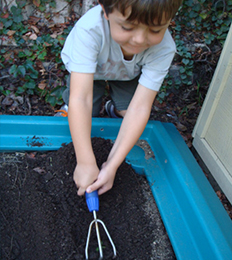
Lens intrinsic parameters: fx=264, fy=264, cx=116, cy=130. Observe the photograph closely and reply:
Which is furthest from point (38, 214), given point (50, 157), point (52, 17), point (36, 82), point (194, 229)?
point (52, 17)

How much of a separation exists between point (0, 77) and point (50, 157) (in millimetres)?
799

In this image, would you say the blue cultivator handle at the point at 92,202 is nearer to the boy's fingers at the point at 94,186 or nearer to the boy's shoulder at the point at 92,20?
the boy's fingers at the point at 94,186

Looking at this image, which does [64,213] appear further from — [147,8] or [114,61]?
[147,8]

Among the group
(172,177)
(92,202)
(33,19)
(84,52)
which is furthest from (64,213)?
(33,19)

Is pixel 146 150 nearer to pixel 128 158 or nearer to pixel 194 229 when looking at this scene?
pixel 128 158

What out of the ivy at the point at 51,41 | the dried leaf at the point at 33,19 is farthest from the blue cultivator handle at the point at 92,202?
the dried leaf at the point at 33,19

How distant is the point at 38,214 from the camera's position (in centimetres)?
95

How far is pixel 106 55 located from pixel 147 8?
15.1 inches

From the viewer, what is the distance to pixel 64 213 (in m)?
0.97

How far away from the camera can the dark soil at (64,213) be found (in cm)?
88

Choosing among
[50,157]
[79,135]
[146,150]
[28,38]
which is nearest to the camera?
[79,135]

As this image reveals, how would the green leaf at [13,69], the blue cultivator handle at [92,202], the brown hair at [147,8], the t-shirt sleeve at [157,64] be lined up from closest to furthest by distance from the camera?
the brown hair at [147,8] → the blue cultivator handle at [92,202] → the t-shirt sleeve at [157,64] → the green leaf at [13,69]

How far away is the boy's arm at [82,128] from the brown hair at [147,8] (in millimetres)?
285

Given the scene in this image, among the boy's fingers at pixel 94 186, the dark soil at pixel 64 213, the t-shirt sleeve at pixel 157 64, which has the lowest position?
the dark soil at pixel 64 213
